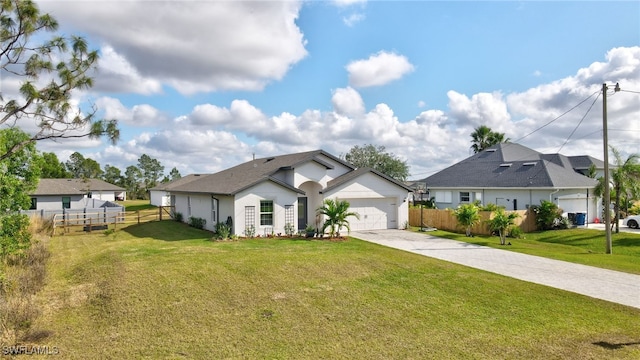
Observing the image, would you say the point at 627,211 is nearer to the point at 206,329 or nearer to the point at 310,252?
the point at 310,252

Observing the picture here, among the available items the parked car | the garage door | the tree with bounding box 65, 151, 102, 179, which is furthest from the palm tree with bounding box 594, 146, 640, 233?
the tree with bounding box 65, 151, 102, 179

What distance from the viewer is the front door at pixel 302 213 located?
27141mm

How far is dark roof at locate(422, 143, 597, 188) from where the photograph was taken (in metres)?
31.7

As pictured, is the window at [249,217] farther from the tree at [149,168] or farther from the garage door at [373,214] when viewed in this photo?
the tree at [149,168]

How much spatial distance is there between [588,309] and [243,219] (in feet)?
56.3

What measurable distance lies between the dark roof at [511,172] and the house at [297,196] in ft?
34.8

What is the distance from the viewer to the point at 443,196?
3750cm

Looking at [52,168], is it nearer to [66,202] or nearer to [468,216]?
[66,202]

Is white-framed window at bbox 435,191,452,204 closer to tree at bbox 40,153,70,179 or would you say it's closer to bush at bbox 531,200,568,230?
bush at bbox 531,200,568,230

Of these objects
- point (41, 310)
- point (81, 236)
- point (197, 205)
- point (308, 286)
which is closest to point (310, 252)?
point (308, 286)

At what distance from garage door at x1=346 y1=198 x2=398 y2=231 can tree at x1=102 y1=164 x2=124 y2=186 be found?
270ft

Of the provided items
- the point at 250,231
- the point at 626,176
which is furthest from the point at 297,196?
the point at 626,176

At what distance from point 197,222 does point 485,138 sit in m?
38.0

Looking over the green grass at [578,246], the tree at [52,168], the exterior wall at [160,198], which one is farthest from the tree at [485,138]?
the tree at [52,168]
